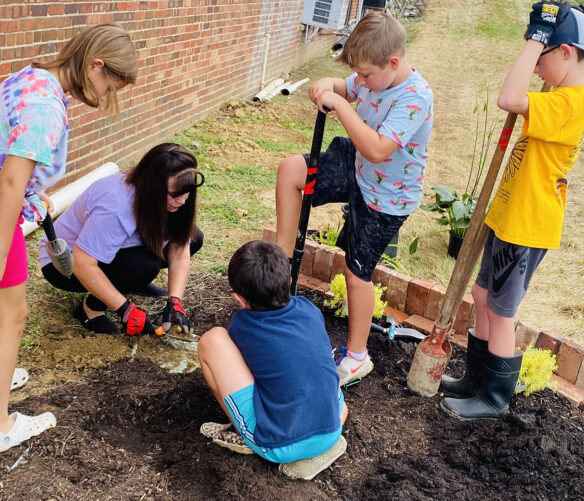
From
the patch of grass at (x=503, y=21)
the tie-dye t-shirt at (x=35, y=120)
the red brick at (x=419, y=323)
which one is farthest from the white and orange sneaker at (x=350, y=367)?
the patch of grass at (x=503, y=21)

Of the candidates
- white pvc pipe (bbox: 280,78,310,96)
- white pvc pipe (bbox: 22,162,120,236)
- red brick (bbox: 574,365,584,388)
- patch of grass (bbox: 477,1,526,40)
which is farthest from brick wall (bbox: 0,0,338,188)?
patch of grass (bbox: 477,1,526,40)

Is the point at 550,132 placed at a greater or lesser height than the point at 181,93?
greater

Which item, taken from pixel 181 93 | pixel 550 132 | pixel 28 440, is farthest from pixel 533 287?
pixel 181 93

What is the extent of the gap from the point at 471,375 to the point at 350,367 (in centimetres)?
62

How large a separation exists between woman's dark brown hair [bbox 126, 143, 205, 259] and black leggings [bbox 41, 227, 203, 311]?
0.44ft

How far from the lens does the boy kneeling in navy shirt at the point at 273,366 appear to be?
2346 mm

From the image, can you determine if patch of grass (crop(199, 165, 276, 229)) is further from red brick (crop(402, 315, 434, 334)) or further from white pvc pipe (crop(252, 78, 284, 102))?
white pvc pipe (crop(252, 78, 284, 102))

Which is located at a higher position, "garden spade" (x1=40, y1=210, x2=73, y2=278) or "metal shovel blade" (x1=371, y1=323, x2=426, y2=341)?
"garden spade" (x1=40, y1=210, x2=73, y2=278)

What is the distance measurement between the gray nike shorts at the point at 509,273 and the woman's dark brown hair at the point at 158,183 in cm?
143

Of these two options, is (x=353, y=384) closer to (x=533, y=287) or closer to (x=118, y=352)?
(x=118, y=352)

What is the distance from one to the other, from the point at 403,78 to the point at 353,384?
153 centimetres

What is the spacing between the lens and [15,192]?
1986 mm

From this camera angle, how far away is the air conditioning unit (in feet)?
36.9

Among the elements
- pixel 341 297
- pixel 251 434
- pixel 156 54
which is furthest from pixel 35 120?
pixel 156 54
